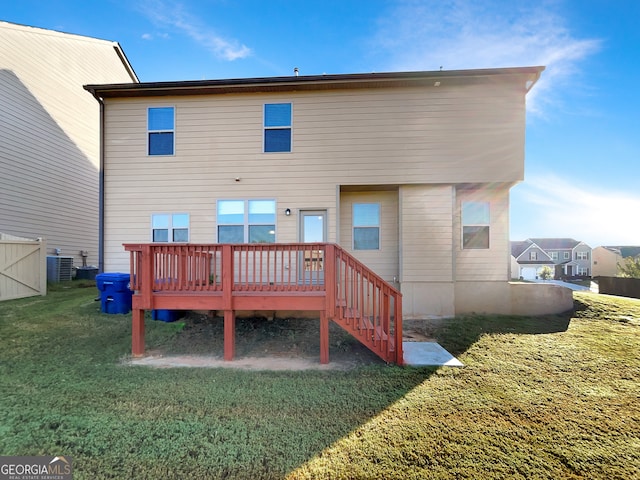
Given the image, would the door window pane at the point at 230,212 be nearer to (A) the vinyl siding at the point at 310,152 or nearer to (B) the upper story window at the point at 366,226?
(A) the vinyl siding at the point at 310,152

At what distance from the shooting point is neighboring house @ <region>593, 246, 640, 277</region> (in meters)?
39.0

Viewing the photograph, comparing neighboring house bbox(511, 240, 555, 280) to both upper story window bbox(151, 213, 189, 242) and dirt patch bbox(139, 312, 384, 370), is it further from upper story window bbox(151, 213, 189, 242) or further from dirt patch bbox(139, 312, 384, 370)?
upper story window bbox(151, 213, 189, 242)

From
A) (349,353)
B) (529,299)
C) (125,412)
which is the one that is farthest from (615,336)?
(125,412)

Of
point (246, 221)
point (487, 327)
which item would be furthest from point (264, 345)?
point (487, 327)

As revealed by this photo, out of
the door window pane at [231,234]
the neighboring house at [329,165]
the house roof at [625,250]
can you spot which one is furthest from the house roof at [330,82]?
the house roof at [625,250]

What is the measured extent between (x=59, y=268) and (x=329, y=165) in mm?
11223

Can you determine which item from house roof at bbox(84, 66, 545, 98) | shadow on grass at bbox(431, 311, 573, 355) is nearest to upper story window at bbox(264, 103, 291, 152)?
house roof at bbox(84, 66, 545, 98)

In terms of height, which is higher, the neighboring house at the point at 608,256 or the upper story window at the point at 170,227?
the upper story window at the point at 170,227

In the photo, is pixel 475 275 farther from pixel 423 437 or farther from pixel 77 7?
pixel 77 7

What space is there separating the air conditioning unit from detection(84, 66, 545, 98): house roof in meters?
6.95

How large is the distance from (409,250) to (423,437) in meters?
4.87

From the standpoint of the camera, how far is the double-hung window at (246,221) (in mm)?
6958

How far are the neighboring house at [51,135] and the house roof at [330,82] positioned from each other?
17.2 ft

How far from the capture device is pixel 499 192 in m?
7.26
